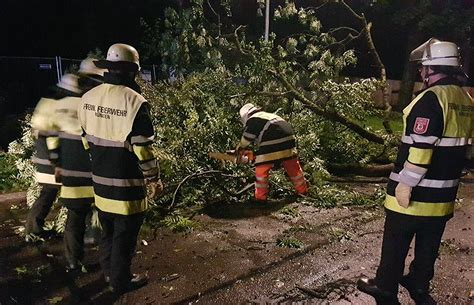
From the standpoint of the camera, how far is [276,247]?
4.00 m

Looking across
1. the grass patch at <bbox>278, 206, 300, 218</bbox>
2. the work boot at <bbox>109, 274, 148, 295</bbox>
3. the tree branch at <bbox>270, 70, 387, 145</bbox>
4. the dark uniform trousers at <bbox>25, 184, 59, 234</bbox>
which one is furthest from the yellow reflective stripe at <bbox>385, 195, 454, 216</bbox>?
the tree branch at <bbox>270, 70, 387, 145</bbox>

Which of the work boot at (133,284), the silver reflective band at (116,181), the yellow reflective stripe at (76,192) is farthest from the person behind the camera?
the yellow reflective stripe at (76,192)

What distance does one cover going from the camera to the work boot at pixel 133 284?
307cm

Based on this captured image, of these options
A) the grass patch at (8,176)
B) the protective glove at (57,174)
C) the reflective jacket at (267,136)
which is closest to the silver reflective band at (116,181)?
the protective glove at (57,174)

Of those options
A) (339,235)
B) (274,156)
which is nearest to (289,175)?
(274,156)

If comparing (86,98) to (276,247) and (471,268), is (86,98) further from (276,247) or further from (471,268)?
(471,268)

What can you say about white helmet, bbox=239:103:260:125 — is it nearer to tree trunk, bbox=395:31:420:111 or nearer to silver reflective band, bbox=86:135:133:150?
silver reflective band, bbox=86:135:133:150

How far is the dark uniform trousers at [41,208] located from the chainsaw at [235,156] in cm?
198

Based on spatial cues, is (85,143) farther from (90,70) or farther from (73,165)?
(90,70)

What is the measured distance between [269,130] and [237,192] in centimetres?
90

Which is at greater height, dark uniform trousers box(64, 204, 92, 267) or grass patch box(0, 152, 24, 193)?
dark uniform trousers box(64, 204, 92, 267)

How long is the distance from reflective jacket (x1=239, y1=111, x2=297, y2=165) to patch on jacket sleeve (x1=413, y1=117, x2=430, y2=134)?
259cm

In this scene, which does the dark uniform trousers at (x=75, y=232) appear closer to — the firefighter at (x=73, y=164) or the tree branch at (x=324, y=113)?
the firefighter at (x=73, y=164)

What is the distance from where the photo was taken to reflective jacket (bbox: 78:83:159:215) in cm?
283
